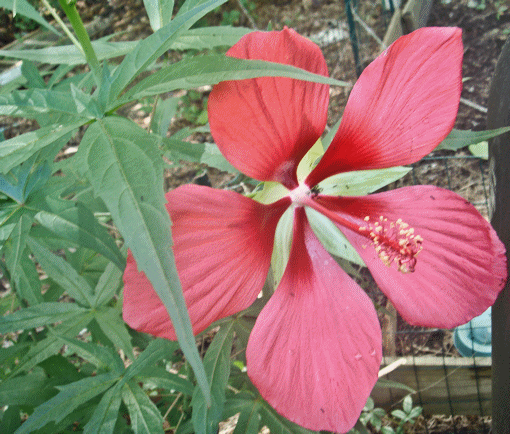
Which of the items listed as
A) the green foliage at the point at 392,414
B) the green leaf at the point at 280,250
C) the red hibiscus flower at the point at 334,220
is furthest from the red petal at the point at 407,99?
the green foliage at the point at 392,414

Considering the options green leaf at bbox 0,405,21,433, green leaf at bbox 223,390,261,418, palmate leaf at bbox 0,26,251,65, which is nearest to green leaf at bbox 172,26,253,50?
palmate leaf at bbox 0,26,251,65

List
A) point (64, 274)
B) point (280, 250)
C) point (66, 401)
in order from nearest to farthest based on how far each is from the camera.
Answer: point (280, 250) → point (66, 401) → point (64, 274)

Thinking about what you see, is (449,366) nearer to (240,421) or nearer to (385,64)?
(240,421)

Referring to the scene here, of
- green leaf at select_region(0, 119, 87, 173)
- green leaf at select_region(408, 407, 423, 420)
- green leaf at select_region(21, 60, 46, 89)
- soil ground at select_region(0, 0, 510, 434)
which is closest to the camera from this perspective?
green leaf at select_region(0, 119, 87, 173)

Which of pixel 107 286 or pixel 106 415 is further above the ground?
pixel 107 286

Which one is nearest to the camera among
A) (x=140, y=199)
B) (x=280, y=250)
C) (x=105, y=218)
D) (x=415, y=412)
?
(x=140, y=199)

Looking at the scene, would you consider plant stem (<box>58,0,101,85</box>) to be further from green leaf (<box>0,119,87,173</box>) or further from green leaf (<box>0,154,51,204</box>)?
green leaf (<box>0,154,51,204</box>)

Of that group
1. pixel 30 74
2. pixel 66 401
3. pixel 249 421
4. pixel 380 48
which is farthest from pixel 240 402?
pixel 380 48

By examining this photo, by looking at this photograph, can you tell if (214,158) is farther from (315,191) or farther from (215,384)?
(215,384)

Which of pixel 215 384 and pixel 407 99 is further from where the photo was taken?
pixel 215 384
